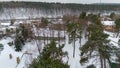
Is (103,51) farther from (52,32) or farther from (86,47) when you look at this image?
(52,32)

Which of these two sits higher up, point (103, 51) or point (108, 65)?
point (103, 51)

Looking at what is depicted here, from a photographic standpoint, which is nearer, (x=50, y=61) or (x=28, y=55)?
(x=50, y=61)

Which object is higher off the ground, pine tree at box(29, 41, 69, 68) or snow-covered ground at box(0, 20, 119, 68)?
pine tree at box(29, 41, 69, 68)

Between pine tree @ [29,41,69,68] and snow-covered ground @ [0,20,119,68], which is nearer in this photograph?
pine tree @ [29,41,69,68]

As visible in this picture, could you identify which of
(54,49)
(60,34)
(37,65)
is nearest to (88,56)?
(54,49)

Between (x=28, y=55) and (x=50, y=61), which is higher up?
(x=50, y=61)

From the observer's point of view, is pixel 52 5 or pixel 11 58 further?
pixel 52 5

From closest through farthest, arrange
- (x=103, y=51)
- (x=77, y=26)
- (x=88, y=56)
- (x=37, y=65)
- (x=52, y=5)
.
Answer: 1. (x=37, y=65)
2. (x=103, y=51)
3. (x=88, y=56)
4. (x=77, y=26)
5. (x=52, y=5)

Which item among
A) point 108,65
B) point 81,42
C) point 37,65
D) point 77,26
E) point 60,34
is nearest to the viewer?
point 37,65

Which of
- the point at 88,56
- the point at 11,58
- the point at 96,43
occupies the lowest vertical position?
the point at 11,58

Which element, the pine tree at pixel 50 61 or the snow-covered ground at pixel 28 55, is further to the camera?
the snow-covered ground at pixel 28 55

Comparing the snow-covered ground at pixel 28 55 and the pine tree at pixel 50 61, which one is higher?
the pine tree at pixel 50 61
